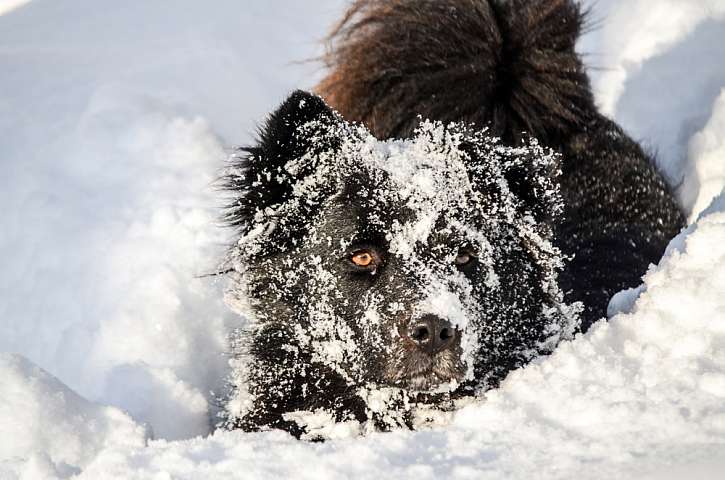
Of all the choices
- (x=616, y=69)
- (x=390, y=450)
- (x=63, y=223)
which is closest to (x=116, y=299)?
(x=63, y=223)

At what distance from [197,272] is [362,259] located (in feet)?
5.48

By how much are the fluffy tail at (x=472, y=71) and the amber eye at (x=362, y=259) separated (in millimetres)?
2019

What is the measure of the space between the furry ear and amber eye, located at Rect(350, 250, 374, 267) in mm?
454

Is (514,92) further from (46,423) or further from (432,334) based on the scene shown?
(46,423)

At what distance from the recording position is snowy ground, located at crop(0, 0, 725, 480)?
7.75 ft

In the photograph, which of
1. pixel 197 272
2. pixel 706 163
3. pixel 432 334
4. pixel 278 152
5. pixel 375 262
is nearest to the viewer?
pixel 432 334

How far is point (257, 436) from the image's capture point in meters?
2.56

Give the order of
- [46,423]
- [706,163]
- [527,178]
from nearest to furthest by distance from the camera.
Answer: [46,423], [527,178], [706,163]

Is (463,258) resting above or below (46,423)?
above

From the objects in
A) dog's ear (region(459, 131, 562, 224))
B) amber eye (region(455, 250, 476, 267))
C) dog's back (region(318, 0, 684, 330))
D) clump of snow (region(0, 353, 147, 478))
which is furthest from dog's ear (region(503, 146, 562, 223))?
clump of snow (region(0, 353, 147, 478))

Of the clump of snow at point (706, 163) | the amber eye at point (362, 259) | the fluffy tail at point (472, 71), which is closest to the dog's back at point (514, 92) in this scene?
the fluffy tail at point (472, 71)

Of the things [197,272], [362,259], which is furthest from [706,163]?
[362,259]

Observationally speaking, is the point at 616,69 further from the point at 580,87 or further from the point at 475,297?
the point at 475,297

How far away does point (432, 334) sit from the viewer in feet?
9.67
